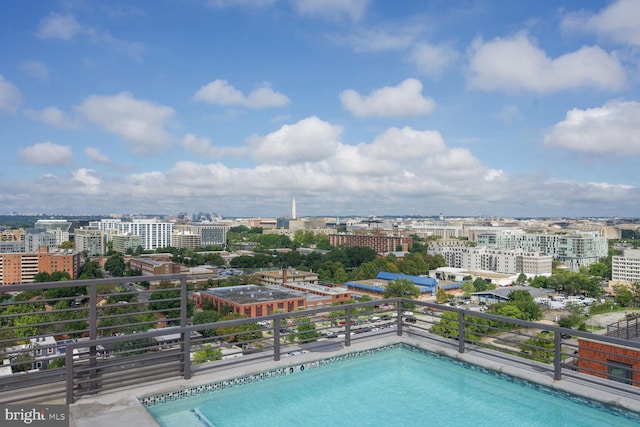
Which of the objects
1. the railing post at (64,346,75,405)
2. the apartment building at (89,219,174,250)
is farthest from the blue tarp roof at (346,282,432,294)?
the apartment building at (89,219,174,250)

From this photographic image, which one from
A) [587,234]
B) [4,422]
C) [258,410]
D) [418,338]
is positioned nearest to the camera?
[4,422]

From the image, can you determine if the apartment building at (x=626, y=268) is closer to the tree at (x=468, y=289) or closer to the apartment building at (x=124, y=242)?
the tree at (x=468, y=289)

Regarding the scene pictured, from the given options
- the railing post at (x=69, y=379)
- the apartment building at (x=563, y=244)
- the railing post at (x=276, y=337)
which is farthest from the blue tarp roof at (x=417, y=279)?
the railing post at (x=69, y=379)

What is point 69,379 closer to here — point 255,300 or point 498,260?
point 255,300

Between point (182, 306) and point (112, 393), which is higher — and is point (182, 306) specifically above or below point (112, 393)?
above

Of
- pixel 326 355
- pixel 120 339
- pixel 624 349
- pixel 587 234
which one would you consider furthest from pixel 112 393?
pixel 587 234

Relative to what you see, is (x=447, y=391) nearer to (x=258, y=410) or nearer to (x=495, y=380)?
(x=495, y=380)
